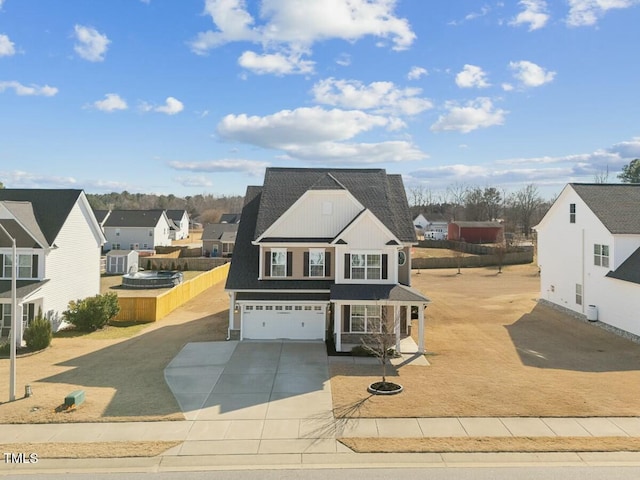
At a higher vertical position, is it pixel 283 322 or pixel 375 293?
pixel 375 293

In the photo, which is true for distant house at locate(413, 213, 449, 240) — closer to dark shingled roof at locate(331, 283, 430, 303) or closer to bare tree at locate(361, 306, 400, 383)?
dark shingled roof at locate(331, 283, 430, 303)

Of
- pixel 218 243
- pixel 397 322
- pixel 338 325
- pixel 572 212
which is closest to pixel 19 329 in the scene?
pixel 338 325

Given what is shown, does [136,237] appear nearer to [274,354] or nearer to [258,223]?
[258,223]

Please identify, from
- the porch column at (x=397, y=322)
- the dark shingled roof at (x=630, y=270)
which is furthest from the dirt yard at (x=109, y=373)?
the dark shingled roof at (x=630, y=270)

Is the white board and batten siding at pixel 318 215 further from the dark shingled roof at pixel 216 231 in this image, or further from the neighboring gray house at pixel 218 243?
the dark shingled roof at pixel 216 231

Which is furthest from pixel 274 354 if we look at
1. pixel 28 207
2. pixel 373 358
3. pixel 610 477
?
pixel 28 207

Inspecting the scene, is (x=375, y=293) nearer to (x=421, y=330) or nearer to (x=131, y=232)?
(x=421, y=330)
